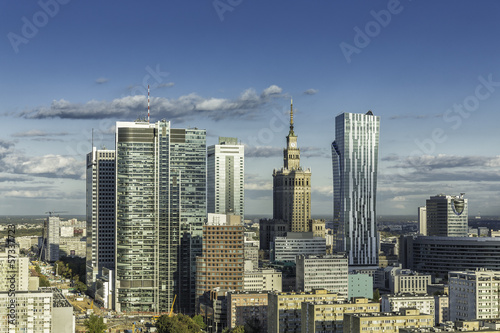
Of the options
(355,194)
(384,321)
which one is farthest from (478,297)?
(355,194)

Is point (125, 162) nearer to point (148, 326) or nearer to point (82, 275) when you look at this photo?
point (148, 326)

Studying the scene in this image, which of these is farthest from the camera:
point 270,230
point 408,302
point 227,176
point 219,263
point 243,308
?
point 270,230

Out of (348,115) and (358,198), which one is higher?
(348,115)

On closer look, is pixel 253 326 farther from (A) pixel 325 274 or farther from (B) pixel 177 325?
(A) pixel 325 274

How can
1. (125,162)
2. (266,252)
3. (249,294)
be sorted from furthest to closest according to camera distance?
(266,252), (125,162), (249,294)

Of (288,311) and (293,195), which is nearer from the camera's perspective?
(288,311)

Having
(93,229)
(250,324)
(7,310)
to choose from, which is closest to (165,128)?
(93,229)
